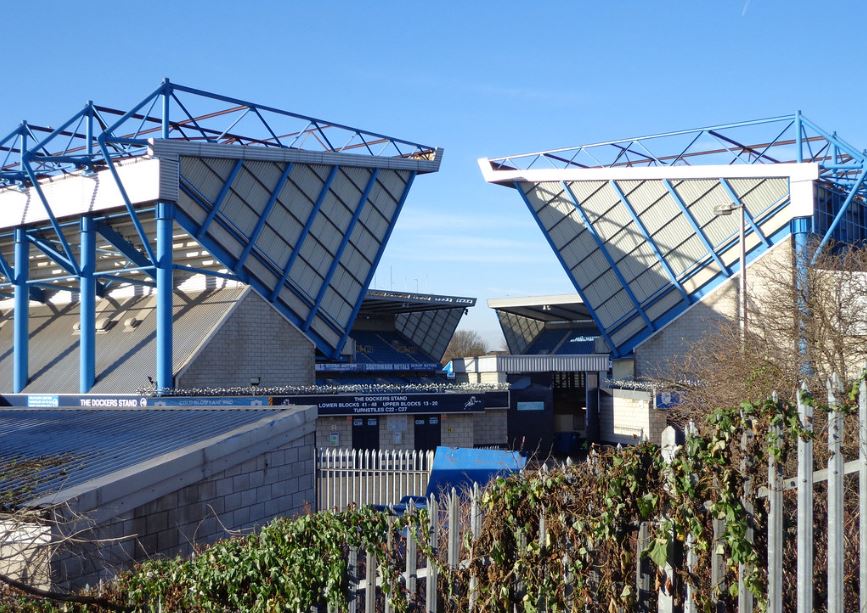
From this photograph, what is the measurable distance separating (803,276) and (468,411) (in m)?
13.8

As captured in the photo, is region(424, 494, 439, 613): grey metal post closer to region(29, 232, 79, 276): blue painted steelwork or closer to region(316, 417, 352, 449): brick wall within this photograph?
region(316, 417, 352, 449): brick wall

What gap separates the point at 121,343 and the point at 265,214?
26.2 feet

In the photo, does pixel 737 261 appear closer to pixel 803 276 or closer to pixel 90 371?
pixel 803 276

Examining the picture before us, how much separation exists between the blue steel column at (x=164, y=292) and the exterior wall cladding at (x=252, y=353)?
0.89 meters

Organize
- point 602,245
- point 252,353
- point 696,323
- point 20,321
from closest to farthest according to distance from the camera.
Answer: point 252,353
point 20,321
point 696,323
point 602,245

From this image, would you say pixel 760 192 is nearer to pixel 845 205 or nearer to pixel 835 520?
pixel 845 205

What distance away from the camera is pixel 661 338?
4344cm

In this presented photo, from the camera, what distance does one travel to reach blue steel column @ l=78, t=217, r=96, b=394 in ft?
115

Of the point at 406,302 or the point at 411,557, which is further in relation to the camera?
the point at 406,302

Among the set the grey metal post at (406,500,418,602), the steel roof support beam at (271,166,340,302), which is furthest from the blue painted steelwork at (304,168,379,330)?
the grey metal post at (406,500,418,602)

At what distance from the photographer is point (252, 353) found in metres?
36.1

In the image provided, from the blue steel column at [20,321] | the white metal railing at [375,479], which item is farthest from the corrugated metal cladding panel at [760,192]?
the blue steel column at [20,321]

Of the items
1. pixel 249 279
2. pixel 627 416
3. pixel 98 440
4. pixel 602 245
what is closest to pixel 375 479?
pixel 98 440

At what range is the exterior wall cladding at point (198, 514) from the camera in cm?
916
